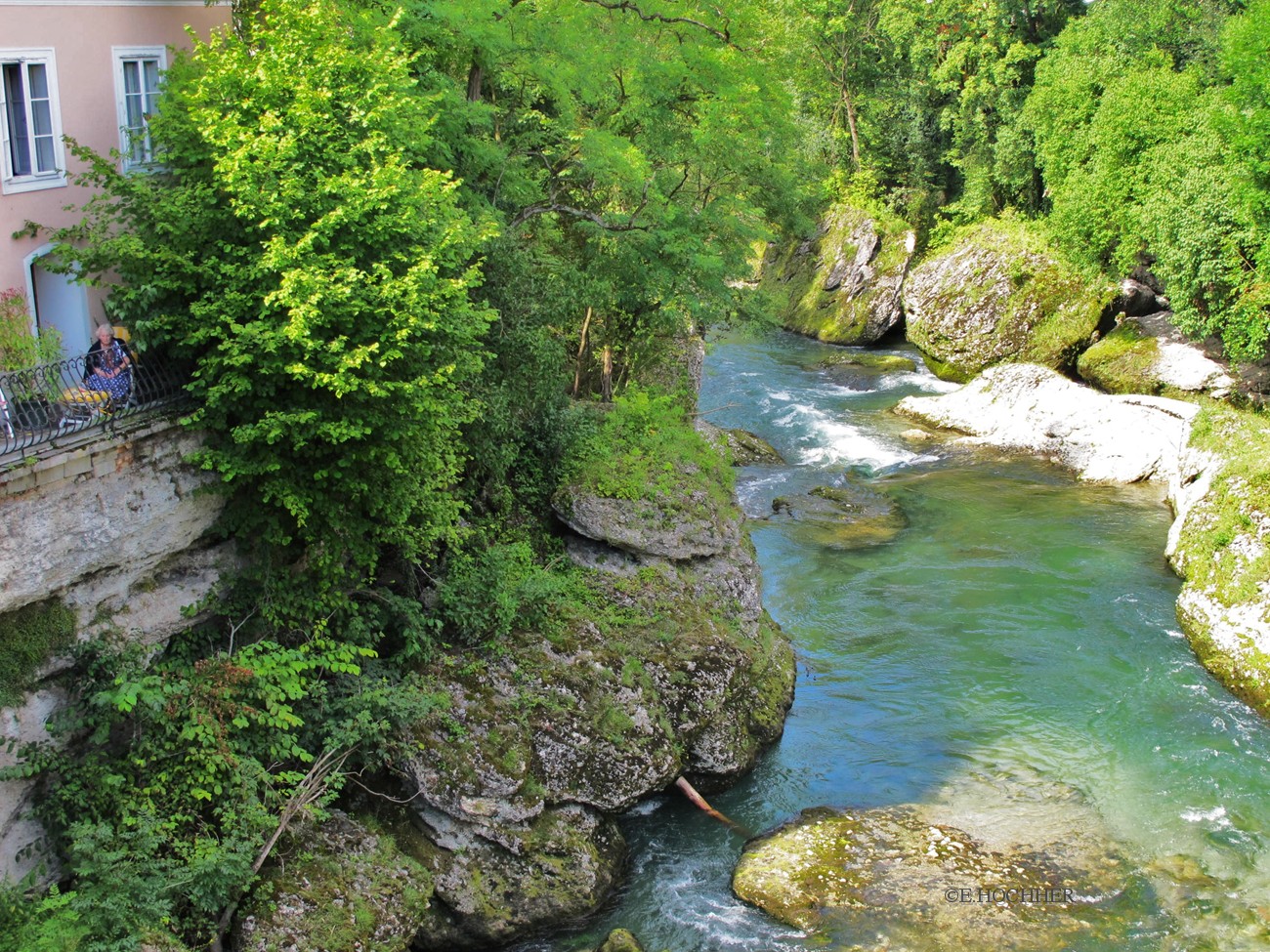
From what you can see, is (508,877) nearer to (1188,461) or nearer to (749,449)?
(749,449)

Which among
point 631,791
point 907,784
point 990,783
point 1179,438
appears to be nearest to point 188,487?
point 631,791

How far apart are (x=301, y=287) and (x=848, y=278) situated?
34758 millimetres

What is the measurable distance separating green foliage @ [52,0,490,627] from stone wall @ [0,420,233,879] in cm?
53

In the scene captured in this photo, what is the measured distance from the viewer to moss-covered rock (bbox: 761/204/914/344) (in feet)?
138

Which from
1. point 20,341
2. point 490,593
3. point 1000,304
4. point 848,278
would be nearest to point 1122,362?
point 1000,304

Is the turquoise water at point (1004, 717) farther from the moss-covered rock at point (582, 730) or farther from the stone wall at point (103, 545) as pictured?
the stone wall at point (103, 545)

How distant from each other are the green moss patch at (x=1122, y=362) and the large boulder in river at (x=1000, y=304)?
158 centimetres

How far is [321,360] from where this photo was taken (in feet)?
39.8

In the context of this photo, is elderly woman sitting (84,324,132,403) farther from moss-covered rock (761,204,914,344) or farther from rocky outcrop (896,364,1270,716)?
moss-covered rock (761,204,914,344)

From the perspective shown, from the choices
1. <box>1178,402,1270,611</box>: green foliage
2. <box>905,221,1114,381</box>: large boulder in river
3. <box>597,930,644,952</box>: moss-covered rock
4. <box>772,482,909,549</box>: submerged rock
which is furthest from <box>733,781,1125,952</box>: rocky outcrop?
<box>905,221,1114,381</box>: large boulder in river

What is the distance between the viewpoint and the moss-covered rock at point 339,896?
11375mm

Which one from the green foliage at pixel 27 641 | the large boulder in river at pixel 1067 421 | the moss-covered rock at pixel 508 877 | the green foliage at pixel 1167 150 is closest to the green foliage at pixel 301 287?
the green foliage at pixel 27 641

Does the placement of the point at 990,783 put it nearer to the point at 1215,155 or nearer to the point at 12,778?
the point at 12,778

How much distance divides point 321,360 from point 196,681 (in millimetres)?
3925
